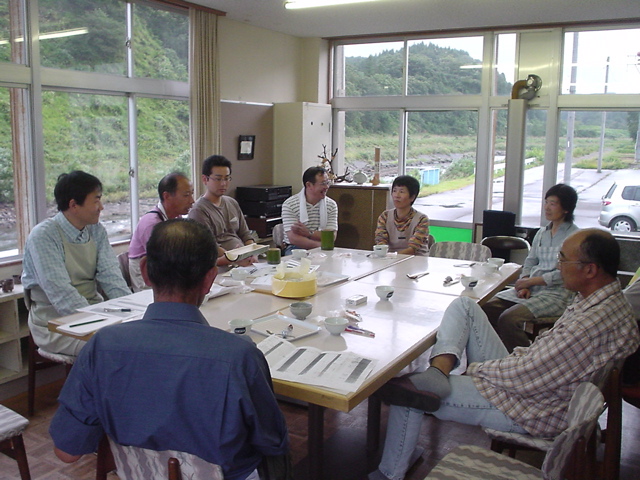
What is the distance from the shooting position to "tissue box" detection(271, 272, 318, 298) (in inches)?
123

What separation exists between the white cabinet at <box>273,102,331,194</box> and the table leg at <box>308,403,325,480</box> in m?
4.73

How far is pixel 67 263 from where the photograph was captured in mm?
3270

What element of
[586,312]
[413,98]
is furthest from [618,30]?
[586,312]

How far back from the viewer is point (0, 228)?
14.5 ft

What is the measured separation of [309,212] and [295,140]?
2.17 metres

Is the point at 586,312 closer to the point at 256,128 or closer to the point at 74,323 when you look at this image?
the point at 74,323

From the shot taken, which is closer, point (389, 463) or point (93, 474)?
point (389, 463)

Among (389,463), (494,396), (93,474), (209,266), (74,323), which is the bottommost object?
(93,474)

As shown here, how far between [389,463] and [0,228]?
3.42m

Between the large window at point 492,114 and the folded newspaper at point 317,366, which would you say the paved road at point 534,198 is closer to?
the large window at point 492,114

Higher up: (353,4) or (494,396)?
(353,4)

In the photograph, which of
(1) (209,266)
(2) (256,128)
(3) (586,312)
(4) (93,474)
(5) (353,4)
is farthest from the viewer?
(2) (256,128)

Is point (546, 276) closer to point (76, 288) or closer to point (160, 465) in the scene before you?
point (76, 288)

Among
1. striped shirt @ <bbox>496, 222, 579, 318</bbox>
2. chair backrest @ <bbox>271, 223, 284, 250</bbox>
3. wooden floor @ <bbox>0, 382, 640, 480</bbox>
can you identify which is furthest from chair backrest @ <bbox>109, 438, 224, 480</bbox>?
chair backrest @ <bbox>271, 223, 284, 250</bbox>
